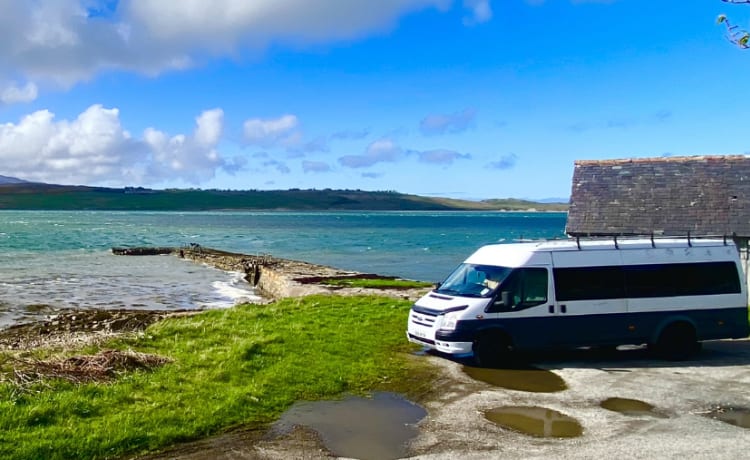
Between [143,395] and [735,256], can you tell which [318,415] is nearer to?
[143,395]

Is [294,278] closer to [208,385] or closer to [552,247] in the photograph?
[552,247]

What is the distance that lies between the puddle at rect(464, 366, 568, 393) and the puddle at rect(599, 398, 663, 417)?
1.02 metres

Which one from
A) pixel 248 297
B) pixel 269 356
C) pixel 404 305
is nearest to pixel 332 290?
pixel 404 305

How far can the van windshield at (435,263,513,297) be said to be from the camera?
1377 centimetres

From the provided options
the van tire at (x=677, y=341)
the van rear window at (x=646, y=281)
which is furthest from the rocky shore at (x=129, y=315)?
the van tire at (x=677, y=341)

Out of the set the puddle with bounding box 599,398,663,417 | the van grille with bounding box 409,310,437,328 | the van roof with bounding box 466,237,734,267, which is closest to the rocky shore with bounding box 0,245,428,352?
the van grille with bounding box 409,310,437,328

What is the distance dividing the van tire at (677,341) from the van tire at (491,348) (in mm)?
3421

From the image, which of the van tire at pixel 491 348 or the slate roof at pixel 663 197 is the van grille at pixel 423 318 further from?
the slate roof at pixel 663 197

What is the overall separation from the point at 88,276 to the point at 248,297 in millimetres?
16422

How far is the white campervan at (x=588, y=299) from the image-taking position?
13445 millimetres

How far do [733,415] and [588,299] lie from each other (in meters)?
4.18

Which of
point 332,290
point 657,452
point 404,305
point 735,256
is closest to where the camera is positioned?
point 657,452

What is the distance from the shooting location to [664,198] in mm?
24391

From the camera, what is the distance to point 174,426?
29.0 feet
